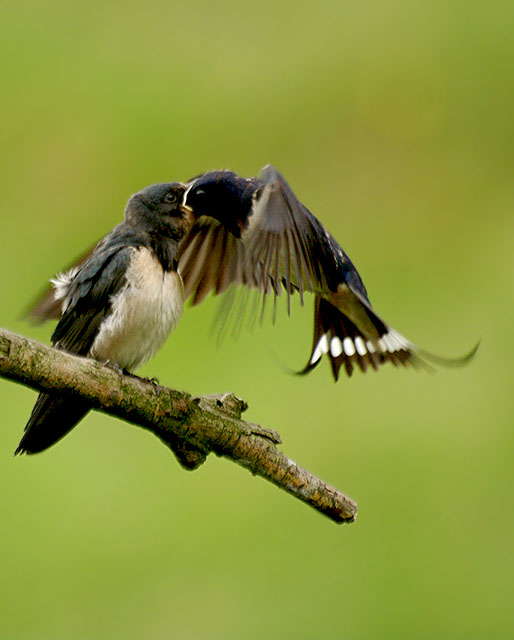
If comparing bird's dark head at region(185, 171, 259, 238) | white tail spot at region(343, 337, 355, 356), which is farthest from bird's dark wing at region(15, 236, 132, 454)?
white tail spot at region(343, 337, 355, 356)

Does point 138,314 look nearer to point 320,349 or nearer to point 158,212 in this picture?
point 158,212

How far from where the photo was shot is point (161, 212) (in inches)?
81.6

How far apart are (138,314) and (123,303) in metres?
0.04

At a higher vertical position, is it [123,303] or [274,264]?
[274,264]

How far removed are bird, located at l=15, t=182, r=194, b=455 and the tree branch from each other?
0.21 metres

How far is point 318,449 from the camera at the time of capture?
12.4 feet

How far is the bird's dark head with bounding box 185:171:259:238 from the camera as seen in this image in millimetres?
2104

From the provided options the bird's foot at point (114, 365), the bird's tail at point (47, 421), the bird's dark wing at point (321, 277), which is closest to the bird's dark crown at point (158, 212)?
the bird's dark wing at point (321, 277)

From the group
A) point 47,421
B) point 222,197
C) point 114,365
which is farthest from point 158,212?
point 47,421

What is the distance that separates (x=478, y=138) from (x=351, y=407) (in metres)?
1.79

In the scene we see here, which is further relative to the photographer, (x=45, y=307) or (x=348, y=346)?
(x=348, y=346)

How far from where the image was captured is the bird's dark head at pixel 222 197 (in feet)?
6.90

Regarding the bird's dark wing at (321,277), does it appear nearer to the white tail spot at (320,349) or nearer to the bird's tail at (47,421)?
the white tail spot at (320,349)

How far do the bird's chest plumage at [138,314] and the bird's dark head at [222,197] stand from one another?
206mm
